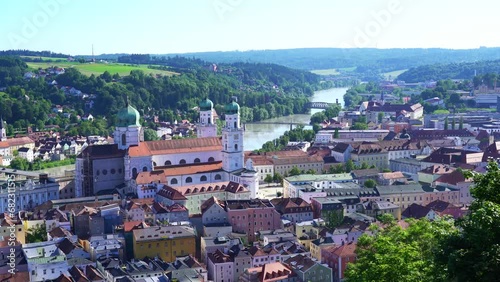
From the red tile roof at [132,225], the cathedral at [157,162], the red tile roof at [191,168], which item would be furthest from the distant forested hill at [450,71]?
the red tile roof at [132,225]

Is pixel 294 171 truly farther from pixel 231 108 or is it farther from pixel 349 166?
pixel 231 108

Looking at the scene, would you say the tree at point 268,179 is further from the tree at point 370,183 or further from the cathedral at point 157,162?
the tree at point 370,183

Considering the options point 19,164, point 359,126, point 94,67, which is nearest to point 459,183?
point 359,126

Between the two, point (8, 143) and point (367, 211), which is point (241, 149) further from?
point (8, 143)

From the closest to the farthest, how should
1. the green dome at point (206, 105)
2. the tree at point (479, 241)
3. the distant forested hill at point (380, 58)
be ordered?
the tree at point (479, 241)
the green dome at point (206, 105)
the distant forested hill at point (380, 58)

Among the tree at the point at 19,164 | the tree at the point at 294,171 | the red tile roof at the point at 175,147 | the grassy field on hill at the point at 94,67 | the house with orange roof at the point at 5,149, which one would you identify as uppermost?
the grassy field on hill at the point at 94,67

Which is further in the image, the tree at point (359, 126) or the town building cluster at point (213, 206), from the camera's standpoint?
the tree at point (359, 126)

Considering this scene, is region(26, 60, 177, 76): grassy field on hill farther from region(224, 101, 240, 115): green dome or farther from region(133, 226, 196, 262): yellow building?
region(133, 226, 196, 262): yellow building

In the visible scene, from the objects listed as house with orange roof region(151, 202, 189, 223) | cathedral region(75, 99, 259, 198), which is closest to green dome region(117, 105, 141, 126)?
cathedral region(75, 99, 259, 198)
